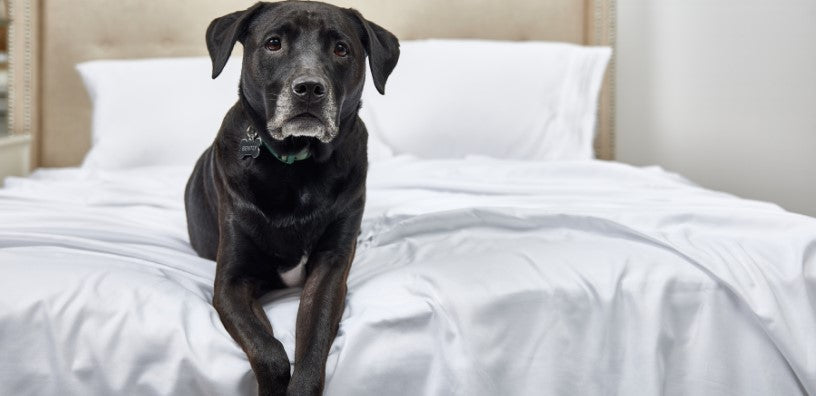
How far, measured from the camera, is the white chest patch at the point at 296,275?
1.36 meters

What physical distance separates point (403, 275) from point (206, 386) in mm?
359

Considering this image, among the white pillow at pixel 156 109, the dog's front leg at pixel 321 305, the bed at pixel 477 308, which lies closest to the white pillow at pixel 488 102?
the white pillow at pixel 156 109

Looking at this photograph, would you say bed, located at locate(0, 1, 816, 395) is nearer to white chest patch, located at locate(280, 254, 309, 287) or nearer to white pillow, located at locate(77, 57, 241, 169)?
white chest patch, located at locate(280, 254, 309, 287)

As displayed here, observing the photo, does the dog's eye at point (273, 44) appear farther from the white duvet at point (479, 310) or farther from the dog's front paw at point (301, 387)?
the dog's front paw at point (301, 387)

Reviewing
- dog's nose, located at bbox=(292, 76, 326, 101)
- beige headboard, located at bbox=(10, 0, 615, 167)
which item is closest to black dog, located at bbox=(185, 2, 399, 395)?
dog's nose, located at bbox=(292, 76, 326, 101)

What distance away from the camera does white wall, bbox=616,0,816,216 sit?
2367 millimetres

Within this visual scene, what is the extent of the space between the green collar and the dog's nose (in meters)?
0.14

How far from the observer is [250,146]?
133 cm

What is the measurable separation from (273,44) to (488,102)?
5.12 feet

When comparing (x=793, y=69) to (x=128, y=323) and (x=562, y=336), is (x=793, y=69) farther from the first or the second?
(x=128, y=323)

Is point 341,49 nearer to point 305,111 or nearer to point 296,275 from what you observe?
point 305,111

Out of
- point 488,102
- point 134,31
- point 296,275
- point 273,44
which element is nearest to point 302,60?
point 273,44

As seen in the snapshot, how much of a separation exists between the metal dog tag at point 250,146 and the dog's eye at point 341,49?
0.21m

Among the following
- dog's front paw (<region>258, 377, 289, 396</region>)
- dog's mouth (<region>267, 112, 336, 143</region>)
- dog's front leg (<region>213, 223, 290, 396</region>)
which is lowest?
dog's front paw (<region>258, 377, 289, 396</region>)
